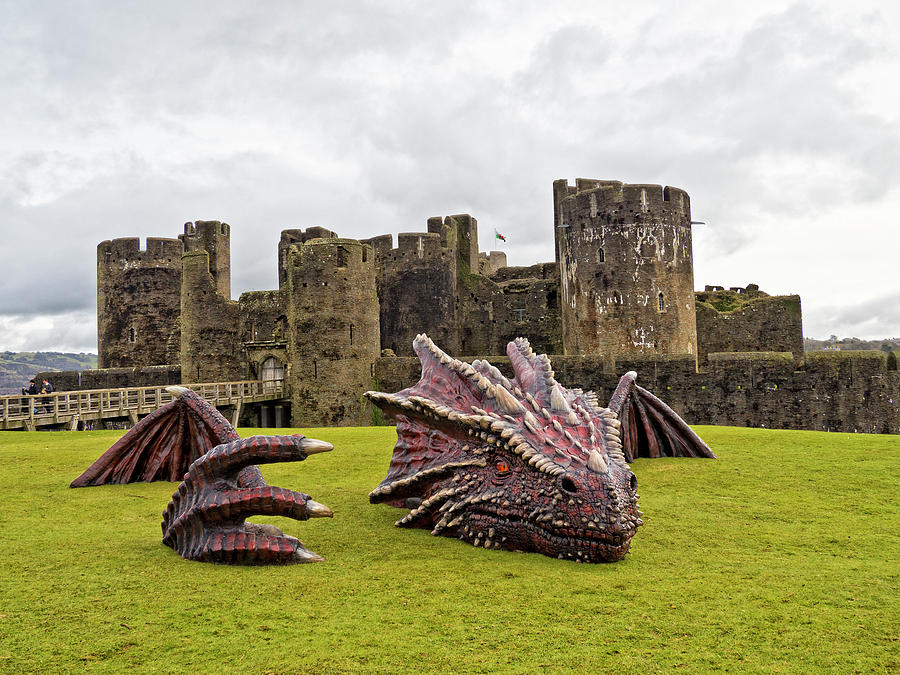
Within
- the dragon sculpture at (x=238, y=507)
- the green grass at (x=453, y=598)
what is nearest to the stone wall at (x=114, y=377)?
the green grass at (x=453, y=598)

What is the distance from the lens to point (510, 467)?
475 cm

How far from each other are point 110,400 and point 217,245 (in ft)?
59.3

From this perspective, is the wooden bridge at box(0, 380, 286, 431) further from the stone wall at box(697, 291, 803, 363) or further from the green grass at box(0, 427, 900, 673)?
the stone wall at box(697, 291, 803, 363)

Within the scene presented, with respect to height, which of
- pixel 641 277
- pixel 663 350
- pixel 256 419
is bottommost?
pixel 256 419

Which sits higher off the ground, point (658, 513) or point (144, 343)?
point (144, 343)

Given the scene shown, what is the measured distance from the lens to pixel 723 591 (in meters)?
3.64

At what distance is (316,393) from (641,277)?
533 inches

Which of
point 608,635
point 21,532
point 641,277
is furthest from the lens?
point 641,277

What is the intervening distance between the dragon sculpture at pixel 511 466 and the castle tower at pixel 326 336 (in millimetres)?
18762

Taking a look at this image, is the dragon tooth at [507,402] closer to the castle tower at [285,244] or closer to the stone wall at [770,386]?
the stone wall at [770,386]

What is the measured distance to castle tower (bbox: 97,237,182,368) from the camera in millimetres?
38094

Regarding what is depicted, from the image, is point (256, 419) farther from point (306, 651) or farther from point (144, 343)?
point (306, 651)

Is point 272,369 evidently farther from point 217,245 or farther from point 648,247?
point 648,247

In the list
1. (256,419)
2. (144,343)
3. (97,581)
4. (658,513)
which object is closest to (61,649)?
(97,581)
